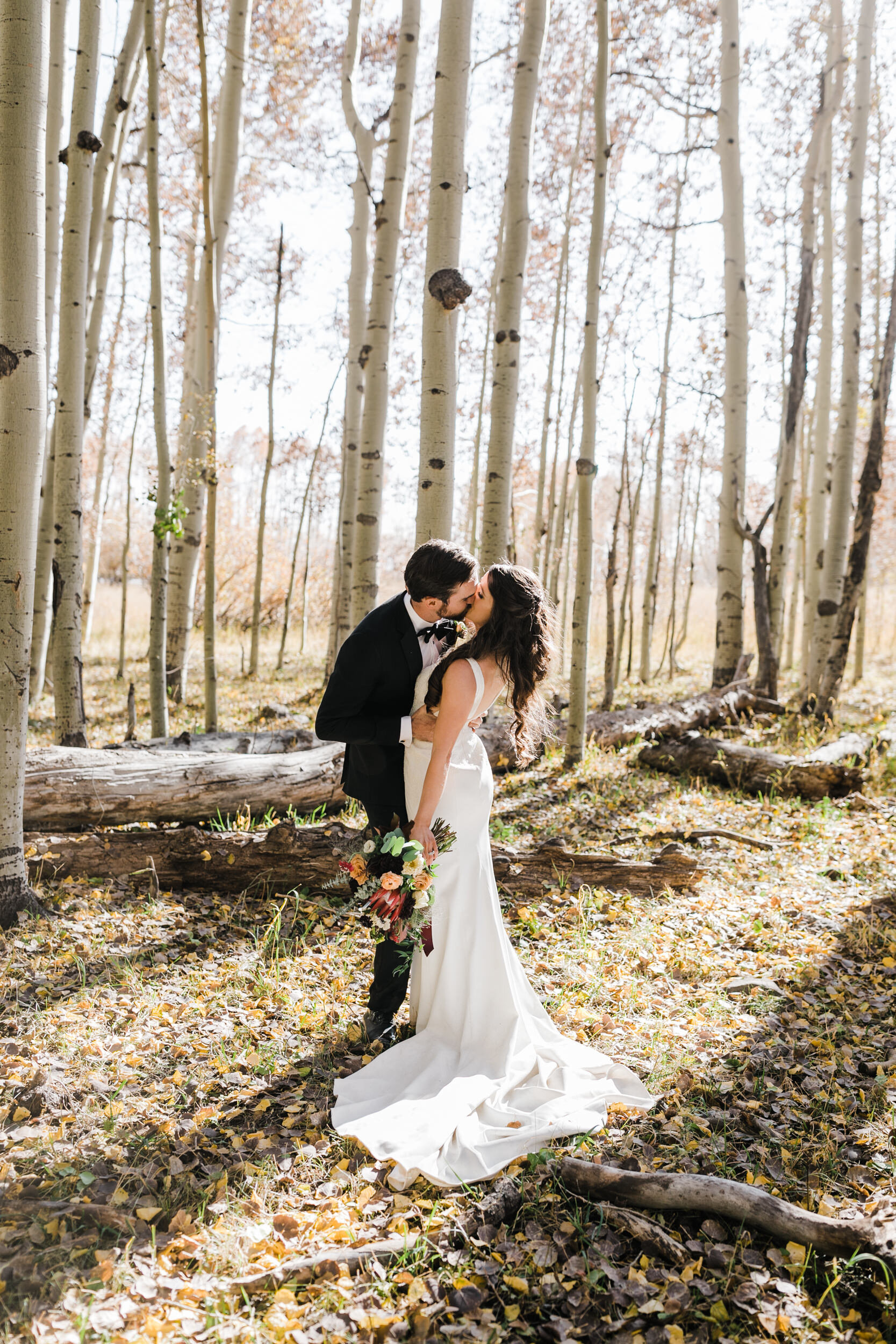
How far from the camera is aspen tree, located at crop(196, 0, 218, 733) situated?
17.6ft

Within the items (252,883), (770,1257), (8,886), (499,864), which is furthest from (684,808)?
(8,886)

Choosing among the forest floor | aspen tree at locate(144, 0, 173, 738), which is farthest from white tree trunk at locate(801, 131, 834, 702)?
aspen tree at locate(144, 0, 173, 738)

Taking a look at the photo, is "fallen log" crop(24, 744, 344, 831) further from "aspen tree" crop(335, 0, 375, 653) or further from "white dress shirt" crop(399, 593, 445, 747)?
"aspen tree" crop(335, 0, 375, 653)

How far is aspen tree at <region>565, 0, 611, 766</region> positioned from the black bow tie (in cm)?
313

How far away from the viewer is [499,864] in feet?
16.1

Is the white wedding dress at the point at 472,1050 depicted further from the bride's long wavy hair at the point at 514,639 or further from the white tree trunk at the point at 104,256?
the white tree trunk at the point at 104,256

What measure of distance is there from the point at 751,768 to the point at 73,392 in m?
6.31

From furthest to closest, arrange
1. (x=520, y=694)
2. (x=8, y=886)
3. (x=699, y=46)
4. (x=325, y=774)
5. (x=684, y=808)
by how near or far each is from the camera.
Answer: (x=699, y=46) < (x=684, y=808) < (x=325, y=774) < (x=8, y=886) < (x=520, y=694)

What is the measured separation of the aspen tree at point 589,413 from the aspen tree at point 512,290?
611 mm

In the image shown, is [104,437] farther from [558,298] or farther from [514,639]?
[514,639]

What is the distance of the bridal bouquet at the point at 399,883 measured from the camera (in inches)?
115

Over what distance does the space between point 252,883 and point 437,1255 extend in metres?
2.70

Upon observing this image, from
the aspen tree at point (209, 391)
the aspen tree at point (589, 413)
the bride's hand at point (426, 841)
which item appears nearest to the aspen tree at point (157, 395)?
the aspen tree at point (209, 391)

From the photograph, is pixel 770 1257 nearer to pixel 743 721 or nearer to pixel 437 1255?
pixel 437 1255
